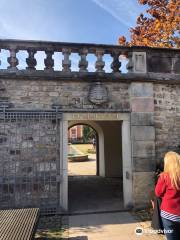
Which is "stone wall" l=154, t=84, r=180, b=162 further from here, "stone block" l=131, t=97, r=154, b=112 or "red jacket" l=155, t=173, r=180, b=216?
"red jacket" l=155, t=173, r=180, b=216

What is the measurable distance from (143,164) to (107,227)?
1.94 metres

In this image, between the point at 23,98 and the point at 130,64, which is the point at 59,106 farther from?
the point at 130,64

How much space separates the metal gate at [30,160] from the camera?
6.60m

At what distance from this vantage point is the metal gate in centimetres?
660

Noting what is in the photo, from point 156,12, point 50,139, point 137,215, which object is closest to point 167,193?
point 137,215

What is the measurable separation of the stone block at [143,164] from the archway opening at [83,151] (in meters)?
6.88

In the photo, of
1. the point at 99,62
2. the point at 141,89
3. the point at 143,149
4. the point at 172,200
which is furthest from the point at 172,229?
the point at 99,62

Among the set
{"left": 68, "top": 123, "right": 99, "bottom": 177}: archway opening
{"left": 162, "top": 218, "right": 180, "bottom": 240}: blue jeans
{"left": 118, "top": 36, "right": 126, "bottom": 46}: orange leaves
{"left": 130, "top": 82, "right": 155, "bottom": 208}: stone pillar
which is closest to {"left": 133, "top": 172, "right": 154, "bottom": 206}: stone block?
{"left": 130, "top": 82, "right": 155, "bottom": 208}: stone pillar

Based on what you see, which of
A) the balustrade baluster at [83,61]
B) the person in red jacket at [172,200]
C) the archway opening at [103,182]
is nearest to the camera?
the person in red jacket at [172,200]

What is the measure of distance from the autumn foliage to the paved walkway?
894cm

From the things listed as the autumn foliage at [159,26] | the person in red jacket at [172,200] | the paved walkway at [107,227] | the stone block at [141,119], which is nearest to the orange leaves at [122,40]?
the autumn foliage at [159,26]

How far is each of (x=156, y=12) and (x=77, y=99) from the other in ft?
31.6

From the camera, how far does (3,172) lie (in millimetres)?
6582

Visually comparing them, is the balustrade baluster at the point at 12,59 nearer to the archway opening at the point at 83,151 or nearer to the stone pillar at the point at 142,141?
the stone pillar at the point at 142,141
